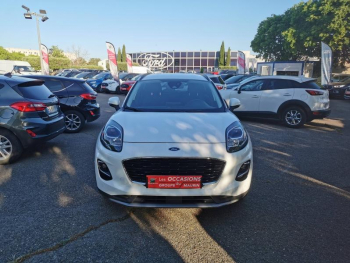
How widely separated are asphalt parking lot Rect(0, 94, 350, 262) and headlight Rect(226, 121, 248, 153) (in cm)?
84

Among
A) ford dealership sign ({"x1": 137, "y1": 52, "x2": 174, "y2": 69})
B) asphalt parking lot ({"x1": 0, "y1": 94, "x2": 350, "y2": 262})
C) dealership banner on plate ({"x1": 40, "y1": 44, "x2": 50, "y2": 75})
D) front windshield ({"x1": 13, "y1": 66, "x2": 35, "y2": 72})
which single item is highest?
ford dealership sign ({"x1": 137, "y1": 52, "x2": 174, "y2": 69})

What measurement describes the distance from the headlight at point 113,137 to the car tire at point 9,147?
2.40m

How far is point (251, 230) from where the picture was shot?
9.11 ft

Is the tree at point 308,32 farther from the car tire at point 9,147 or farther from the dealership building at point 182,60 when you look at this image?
the dealership building at point 182,60

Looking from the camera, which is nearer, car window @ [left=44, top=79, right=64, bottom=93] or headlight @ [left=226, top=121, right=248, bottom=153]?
headlight @ [left=226, top=121, right=248, bottom=153]

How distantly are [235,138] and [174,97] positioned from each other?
4.70 ft

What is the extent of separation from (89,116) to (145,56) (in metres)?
77.0

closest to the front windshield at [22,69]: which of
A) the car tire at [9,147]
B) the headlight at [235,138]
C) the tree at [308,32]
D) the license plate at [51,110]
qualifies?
the license plate at [51,110]

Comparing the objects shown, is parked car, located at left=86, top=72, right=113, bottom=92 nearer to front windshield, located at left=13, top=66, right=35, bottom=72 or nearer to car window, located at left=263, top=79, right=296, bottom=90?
front windshield, located at left=13, top=66, right=35, bottom=72

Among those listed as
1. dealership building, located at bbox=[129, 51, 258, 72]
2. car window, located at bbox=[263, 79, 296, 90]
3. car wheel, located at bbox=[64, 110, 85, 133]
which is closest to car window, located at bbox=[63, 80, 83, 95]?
car wheel, located at bbox=[64, 110, 85, 133]

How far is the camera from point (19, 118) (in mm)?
4461

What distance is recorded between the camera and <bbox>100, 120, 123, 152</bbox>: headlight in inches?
110

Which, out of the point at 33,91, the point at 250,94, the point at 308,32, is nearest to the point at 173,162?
the point at 33,91

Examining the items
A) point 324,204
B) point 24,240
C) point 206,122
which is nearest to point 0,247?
point 24,240
